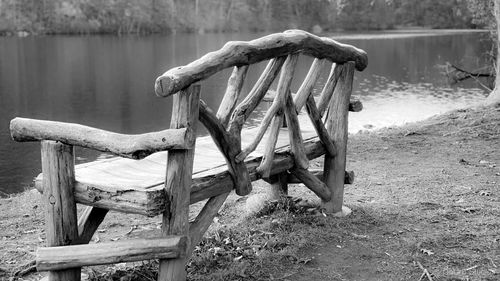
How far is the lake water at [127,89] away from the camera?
77.3ft

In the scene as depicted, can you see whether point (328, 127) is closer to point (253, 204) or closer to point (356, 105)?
→ point (356, 105)

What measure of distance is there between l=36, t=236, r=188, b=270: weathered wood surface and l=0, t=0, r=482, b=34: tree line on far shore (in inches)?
3022

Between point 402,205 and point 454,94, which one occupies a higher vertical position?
point 402,205

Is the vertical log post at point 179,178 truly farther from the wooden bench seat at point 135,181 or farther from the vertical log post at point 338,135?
the vertical log post at point 338,135

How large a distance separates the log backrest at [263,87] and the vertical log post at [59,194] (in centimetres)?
98

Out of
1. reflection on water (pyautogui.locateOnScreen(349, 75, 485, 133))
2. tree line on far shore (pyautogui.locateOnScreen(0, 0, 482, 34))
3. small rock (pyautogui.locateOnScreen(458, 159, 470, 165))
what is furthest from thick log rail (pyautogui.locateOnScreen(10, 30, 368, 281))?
tree line on far shore (pyautogui.locateOnScreen(0, 0, 482, 34))

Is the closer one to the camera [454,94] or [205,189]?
[205,189]

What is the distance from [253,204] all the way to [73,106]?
898 inches

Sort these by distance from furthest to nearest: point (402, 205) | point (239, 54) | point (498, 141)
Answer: point (498, 141), point (402, 205), point (239, 54)

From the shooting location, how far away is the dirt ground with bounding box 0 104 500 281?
5.75m

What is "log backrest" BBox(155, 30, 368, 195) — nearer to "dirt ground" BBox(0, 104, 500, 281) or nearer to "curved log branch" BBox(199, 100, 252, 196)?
"curved log branch" BBox(199, 100, 252, 196)

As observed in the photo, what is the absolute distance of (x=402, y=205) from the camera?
7840 mm

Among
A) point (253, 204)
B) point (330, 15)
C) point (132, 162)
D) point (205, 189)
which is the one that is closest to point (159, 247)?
point (205, 189)

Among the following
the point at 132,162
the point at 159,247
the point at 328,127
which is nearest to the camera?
the point at 159,247
